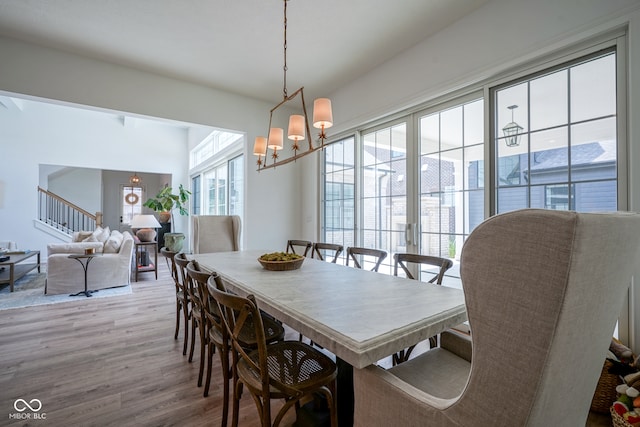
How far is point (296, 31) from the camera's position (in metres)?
2.85

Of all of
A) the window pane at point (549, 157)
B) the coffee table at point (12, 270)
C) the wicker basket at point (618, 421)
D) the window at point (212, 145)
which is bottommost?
the wicker basket at point (618, 421)

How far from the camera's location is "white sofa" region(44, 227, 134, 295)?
4156mm

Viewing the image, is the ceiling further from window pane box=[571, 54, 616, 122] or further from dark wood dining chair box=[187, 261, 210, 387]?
dark wood dining chair box=[187, 261, 210, 387]

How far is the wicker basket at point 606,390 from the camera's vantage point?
1660mm

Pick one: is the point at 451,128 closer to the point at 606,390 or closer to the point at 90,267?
the point at 606,390

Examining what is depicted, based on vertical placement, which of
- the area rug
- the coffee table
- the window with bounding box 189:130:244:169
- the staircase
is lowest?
the area rug

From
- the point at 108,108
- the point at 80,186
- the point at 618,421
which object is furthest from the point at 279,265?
the point at 80,186

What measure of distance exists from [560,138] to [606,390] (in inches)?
65.0

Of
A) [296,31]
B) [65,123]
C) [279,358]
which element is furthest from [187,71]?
[65,123]

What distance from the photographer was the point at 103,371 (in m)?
2.18

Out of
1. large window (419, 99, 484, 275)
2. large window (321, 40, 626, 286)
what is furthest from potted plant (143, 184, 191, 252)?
large window (419, 99, 484, 275)

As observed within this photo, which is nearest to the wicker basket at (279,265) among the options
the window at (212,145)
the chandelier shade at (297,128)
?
the chandelier shade at (297,128)

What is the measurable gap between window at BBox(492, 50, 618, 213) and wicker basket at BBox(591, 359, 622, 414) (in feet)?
3.37

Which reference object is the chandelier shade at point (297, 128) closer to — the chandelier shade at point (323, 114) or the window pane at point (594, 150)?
the chandelier shade at point (323, 114)
